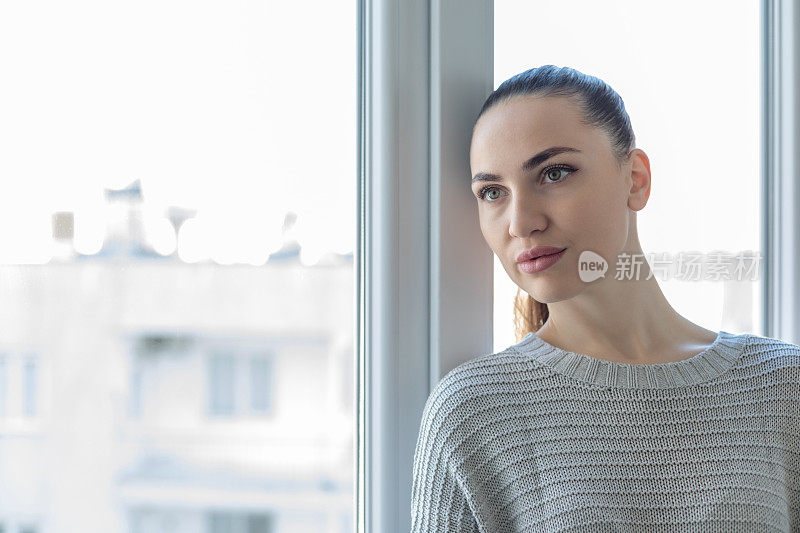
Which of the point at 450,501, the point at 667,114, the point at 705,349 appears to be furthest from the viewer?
the point at 667,114

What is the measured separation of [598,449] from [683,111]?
1.94ft

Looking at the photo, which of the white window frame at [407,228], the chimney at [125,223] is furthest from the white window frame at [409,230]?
the chimney at [125,223]

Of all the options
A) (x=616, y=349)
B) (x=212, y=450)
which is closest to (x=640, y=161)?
(x=616, y=349)

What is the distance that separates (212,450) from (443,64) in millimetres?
559

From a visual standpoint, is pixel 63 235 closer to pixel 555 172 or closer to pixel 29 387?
pixel 29 387

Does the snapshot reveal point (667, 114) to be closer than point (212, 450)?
No

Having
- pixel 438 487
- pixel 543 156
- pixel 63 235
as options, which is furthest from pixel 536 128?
pixel 63 235

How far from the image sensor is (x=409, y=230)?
2.63ft

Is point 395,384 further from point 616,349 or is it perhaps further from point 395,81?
point 395,81

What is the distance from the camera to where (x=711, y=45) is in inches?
39.9

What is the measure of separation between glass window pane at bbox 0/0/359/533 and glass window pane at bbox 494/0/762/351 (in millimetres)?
269

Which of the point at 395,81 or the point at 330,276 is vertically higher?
the point at 395,81

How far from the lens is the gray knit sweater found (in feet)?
2.25

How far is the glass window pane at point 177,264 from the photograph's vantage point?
66 cm
